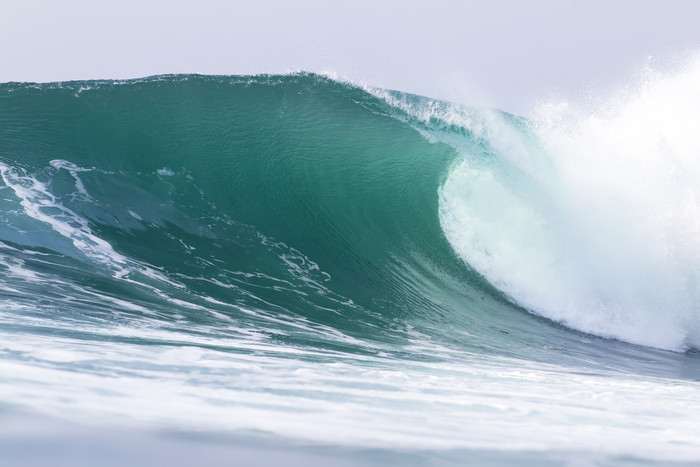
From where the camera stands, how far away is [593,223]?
897cm

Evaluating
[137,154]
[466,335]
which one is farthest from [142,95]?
[466,335]

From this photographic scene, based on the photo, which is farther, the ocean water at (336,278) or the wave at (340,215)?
the wave at (340,215)

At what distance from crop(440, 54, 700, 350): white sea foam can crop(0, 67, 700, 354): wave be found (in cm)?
3

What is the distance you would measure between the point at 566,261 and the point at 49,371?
274 inches

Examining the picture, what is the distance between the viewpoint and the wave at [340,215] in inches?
235

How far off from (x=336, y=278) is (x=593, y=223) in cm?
386

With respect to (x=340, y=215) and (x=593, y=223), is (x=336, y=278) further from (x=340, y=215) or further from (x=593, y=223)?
(x=593, y=223)

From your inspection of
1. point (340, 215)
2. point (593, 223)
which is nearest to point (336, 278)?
point (340, 215)

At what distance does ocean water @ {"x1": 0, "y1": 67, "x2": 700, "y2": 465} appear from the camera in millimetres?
2477

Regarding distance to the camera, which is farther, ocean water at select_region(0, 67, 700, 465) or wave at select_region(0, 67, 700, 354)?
wave at select_region(0, 67, 700, 354)

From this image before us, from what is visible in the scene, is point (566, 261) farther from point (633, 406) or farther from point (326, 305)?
point (633, 406)

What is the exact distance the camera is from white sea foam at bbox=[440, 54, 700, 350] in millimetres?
7895

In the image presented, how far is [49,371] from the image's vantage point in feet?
9.45

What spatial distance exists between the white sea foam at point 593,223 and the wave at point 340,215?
0.03 metres
